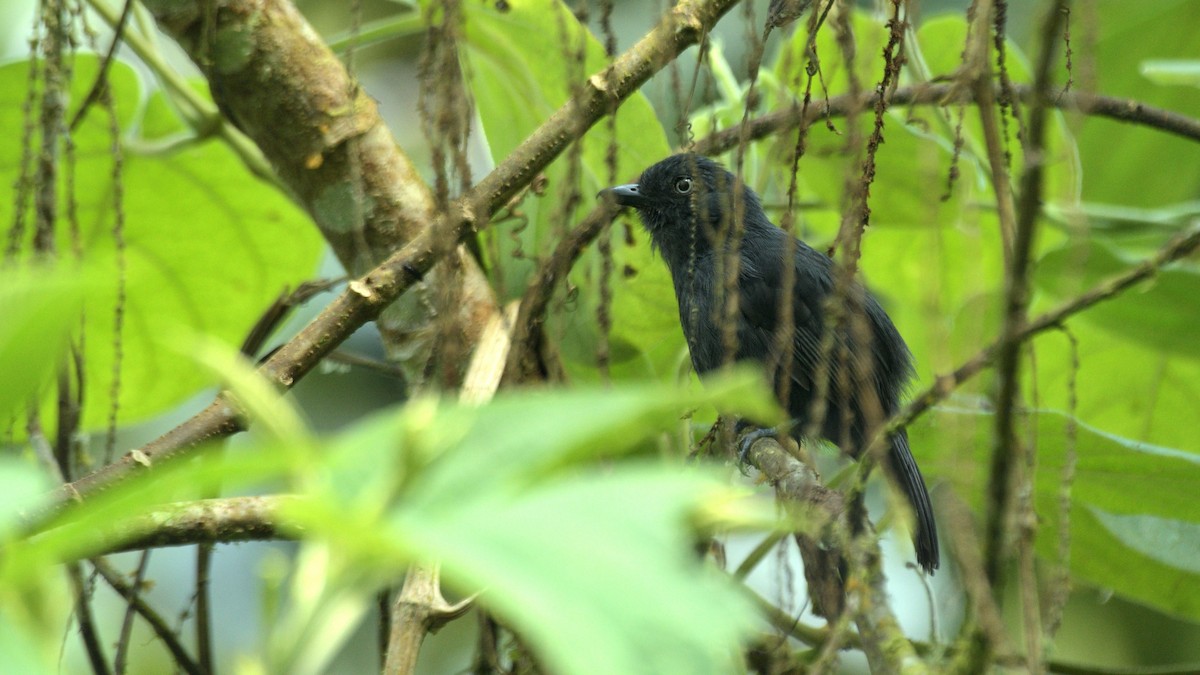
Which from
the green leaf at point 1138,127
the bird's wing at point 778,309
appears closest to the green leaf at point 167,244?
the bird's wing at point 778,309

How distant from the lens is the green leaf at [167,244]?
350 cm

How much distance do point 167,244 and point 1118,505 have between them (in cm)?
289

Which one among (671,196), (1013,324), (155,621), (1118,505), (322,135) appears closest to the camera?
(1013,324)

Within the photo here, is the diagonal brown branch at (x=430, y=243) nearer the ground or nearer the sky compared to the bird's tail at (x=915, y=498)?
nearer the sky

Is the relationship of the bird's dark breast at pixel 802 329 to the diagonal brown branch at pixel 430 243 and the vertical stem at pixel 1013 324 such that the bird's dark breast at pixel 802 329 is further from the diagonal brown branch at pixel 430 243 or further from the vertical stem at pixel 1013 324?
the vertical stem at pixel 1013 324

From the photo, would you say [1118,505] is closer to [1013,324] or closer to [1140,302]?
[1140,302]

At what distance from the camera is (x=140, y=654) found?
4.92 metres

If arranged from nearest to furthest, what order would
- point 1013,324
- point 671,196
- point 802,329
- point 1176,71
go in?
point 1013,324
point 1176,71
point 802,329
point 671,196

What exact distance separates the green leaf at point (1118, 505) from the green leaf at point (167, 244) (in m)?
2.16

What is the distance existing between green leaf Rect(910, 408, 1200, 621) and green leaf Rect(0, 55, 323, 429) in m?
2.16

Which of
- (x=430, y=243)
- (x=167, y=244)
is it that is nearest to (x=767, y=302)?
(x=167, y=244)

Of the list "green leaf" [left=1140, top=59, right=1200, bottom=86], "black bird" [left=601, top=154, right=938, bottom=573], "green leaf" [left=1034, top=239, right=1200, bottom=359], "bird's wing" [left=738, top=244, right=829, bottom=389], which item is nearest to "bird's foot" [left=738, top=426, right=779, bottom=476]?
"black bird" [left=601, top=154, right=938, bottom=573]

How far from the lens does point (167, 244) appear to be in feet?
12.0

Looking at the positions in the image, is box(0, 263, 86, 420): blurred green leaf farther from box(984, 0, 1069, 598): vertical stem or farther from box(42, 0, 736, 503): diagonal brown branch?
box(42, 0, 736, 503): diagonal brown branch
